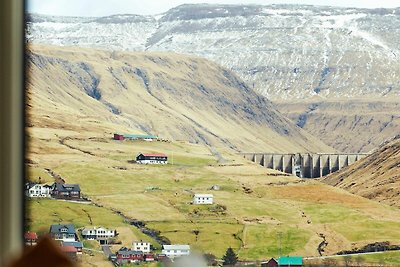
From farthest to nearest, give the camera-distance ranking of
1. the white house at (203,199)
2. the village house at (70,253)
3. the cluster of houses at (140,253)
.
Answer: the white house at (203,199) → the cluster of houses at (140,253) → the village house at (70,253)

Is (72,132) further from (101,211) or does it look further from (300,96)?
(300,96)

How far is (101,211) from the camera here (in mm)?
21281

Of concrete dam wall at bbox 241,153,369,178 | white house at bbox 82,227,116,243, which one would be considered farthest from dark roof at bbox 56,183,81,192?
concrete dam wall at bbox 241,153,369,178

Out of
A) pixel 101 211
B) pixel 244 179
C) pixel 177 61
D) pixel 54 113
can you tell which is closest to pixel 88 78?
pixel 177 61

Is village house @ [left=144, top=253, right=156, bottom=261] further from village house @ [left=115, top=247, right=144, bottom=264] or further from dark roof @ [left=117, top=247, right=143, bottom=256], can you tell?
dark roof @ [left=117, top=247, right=143, bottom=256]

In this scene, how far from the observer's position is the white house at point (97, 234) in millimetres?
18219

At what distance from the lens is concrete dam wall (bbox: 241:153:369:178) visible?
3203 cm

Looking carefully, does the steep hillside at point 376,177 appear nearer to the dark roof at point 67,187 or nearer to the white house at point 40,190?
the dark roof at point 67,187

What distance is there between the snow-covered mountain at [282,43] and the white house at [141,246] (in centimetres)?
4174

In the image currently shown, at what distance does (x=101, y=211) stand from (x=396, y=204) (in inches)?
301

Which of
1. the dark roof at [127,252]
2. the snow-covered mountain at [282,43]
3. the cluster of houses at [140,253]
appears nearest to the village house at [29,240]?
the cluster of houses at [140,253]

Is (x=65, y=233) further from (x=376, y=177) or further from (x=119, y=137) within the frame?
(x=376, y=177)

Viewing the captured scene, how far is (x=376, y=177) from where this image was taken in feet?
85.6

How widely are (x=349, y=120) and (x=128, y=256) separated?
44562 millimetres
